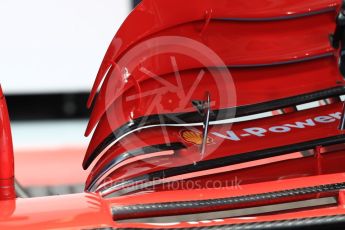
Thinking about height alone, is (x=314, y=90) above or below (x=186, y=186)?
above

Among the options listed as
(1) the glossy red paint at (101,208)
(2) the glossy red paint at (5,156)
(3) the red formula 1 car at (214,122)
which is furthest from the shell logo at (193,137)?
(2) the glossy red paint at (5,156)

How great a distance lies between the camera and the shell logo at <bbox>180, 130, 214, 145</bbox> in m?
1.24

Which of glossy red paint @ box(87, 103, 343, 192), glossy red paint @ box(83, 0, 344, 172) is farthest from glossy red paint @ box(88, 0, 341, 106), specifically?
glossy red paint @ box(87, 103, 343, 192)

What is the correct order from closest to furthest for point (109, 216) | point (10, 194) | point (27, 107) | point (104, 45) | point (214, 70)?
point (109, 216) → point (10, 194) → point (214, 70) → point (104, 45) → point (27, 107)

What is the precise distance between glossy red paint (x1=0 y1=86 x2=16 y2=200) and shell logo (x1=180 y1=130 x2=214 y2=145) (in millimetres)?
332

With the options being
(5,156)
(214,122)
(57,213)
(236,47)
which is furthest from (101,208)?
(236,47)

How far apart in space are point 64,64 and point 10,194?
7.18 ft

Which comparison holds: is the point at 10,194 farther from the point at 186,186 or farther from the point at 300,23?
the point at 300,23

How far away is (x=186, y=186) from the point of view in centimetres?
122

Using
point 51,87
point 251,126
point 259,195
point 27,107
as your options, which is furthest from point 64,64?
point 259,195

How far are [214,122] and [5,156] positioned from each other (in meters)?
0.41

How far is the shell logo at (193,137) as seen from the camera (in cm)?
124

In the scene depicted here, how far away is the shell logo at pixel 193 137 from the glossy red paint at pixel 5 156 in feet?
1.09

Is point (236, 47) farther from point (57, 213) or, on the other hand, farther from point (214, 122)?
point (57, 213)
